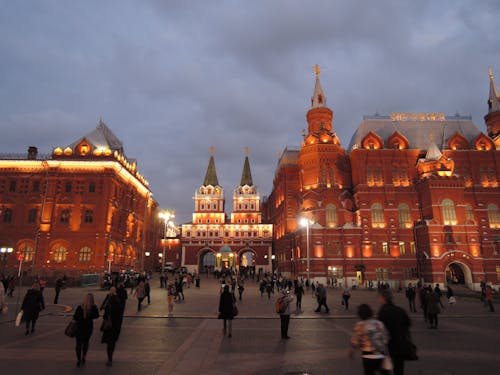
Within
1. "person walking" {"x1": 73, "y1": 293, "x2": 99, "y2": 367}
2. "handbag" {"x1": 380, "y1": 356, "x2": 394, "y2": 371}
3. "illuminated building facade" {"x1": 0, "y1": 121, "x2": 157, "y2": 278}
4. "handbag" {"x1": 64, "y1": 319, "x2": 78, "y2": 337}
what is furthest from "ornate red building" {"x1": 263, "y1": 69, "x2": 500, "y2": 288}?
"handbag" {"x1": 380, "y1": 356, "x2": 394, "y2": 371}

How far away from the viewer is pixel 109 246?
47562 mm

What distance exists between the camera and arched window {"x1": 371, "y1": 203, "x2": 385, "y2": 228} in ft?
159

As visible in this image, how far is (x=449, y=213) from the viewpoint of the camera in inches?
1801

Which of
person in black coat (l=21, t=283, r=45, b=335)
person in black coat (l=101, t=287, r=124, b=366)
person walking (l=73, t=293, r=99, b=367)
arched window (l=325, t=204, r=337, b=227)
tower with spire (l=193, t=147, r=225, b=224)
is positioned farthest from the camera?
tower with spire (l=193, t=147, r=225, b=224)

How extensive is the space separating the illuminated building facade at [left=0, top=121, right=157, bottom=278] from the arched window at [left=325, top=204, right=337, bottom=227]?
3141cm

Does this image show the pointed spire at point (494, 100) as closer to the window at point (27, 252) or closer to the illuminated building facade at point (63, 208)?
the illuminated building facade at point (63, 208)

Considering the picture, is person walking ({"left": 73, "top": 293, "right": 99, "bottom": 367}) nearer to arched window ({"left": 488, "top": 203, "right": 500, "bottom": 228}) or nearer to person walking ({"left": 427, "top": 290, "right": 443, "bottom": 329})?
person walking ({"left": 427, "top": 290, "right": 443, "bottom": 329})

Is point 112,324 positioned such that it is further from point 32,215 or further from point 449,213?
point 449,213

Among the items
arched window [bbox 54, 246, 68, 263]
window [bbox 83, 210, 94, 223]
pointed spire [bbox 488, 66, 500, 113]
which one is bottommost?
arched window [bbox 54, 246, 68, 263]

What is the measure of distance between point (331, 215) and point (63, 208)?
126 ft

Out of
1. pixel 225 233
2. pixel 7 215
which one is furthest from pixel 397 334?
pixel 225 233

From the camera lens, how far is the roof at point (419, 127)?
180 ft

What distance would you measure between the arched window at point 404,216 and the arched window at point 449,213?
4706 millimetres

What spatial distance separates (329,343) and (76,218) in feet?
148
